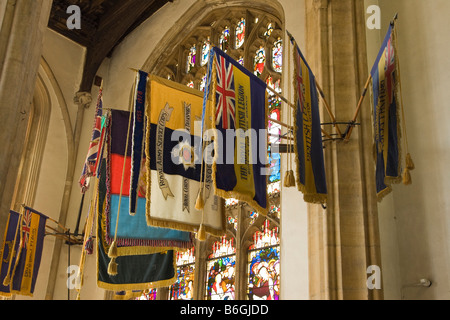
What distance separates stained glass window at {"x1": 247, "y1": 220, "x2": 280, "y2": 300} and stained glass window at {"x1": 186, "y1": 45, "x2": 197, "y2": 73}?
399 centimetres

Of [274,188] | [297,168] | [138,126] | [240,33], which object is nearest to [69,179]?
[240,33]

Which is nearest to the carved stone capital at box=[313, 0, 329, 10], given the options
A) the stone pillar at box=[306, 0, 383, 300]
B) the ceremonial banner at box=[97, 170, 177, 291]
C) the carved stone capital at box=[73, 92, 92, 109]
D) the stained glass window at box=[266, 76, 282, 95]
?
the stone pillar at box=[306, 0, 383, 300]

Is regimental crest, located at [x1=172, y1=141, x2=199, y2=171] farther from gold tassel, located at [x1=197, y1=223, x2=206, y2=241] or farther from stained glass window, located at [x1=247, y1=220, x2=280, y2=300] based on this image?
stained glass window, located at [x1=247, y1=220, x2=280, y2=300]

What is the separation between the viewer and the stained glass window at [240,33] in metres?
9.62

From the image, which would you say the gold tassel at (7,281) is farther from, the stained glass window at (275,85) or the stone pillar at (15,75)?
the stained glass window at (275,85)

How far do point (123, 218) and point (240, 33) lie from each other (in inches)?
195

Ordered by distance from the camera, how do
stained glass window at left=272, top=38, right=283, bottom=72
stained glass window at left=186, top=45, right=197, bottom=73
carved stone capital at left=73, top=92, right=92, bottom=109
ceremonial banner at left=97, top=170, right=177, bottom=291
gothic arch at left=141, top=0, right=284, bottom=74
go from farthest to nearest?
1. carved stone capital at left=73, top=92, right=92, bottom=109
2. stained glass window at left=186, top=45, right=197, bottom=73
3. gothic arch at left=141, top=0, right=284, bottom=74
4. stained glass window at left=272, top=38, right=283, bottom=72
5. ceremonial banner at left=97, top=170, right=177, bottom=291

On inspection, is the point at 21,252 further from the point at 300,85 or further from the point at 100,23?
the point at 100,23

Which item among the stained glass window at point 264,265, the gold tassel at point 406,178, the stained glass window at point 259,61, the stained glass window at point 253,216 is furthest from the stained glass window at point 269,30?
the gold tassel at point 406,178

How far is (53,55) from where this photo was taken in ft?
36.3

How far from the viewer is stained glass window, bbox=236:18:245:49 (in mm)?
9617

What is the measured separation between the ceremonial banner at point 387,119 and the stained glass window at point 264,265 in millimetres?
2384
